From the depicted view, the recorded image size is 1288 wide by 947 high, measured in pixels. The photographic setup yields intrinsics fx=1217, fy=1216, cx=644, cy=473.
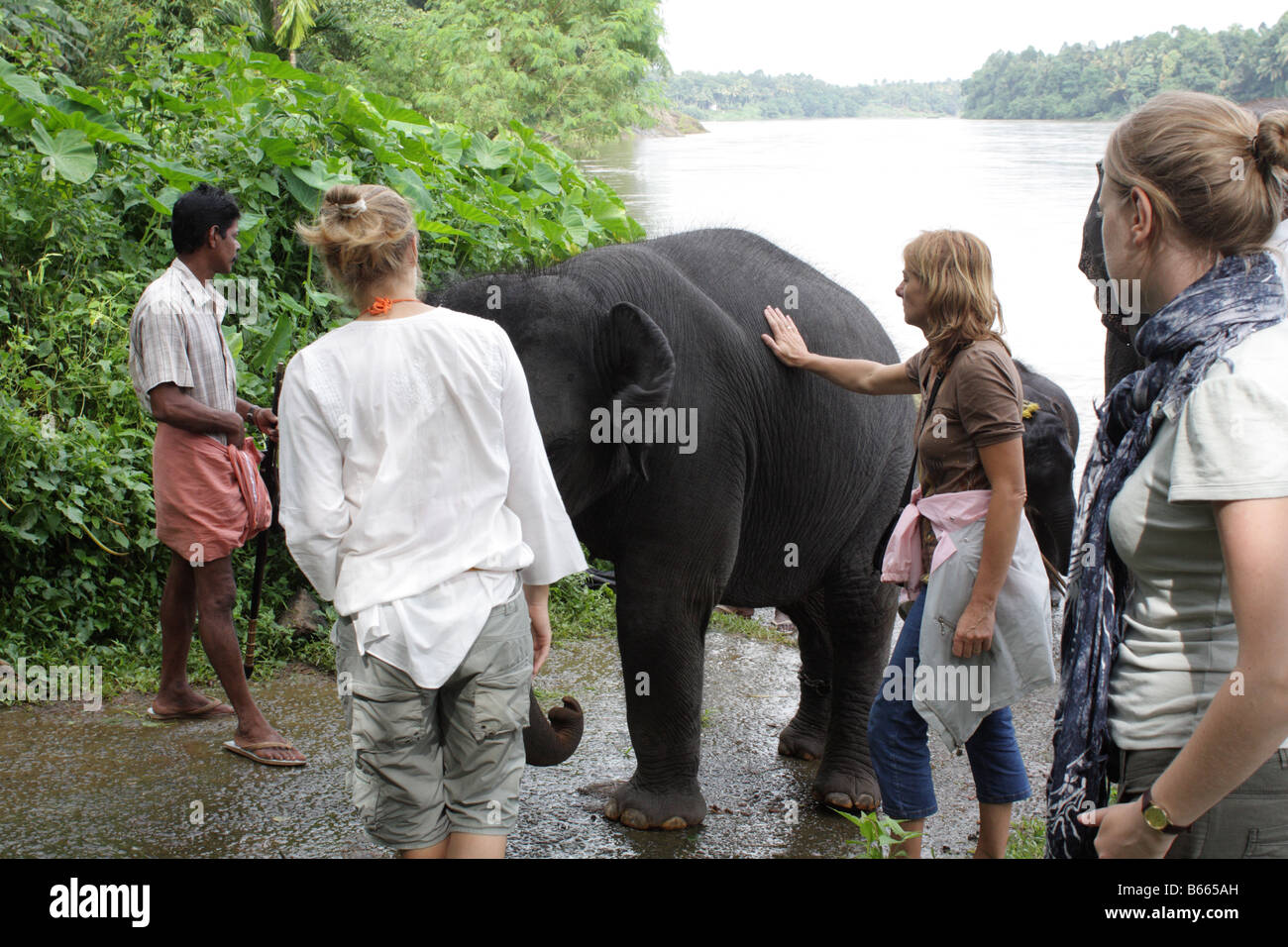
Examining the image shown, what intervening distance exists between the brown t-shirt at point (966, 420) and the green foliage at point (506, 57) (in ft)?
110

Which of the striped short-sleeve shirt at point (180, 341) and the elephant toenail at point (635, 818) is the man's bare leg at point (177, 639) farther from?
the elephant toenail at point (635, 818)

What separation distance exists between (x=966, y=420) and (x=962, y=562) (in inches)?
14.8

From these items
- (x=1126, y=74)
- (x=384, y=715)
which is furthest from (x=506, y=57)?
(x=1126, y=74)

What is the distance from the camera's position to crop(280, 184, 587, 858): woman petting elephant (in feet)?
8.91

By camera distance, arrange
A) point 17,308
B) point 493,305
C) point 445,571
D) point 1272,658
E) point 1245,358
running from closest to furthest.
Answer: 1. point 1272,658
2. point 1245,358
3. point 445,571
4. point 493,305
5. point 17,308

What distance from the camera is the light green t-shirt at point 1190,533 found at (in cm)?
175

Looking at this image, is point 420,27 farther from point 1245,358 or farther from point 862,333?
point 1245,358

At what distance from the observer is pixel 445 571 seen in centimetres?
276

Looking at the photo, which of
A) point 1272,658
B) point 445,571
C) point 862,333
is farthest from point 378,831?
point 862,333

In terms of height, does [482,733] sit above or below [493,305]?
below

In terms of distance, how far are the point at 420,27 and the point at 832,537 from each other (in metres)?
37.7

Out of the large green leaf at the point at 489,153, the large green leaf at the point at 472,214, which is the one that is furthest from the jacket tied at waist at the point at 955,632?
the large green leaf at the point at 489,153

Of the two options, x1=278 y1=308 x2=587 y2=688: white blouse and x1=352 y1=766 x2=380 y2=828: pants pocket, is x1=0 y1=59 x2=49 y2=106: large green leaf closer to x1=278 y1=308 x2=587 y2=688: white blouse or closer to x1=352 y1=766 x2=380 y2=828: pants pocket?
x1=278 y1=308 x2=587 y2=688: white blouse

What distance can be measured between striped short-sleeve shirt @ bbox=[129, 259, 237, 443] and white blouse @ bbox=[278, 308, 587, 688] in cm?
173
